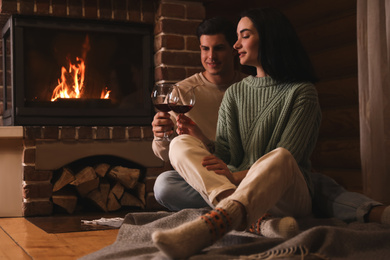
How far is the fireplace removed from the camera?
291cm

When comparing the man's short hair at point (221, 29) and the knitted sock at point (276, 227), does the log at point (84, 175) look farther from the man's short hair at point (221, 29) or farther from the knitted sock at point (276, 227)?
the knitted sock at point (276, 227)

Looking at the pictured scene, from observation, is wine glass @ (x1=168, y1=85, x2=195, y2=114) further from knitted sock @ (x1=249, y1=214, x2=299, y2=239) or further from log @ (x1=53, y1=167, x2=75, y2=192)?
log @ (x1=53, y1=167, x2=75, y2=192)

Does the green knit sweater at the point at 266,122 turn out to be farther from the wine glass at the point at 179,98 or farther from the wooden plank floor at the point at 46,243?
the wooden plank floor at the point at 46,243

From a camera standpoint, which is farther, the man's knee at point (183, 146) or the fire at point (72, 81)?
the fire at point (72, 81)

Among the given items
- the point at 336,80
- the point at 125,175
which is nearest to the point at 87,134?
the point at 125,175

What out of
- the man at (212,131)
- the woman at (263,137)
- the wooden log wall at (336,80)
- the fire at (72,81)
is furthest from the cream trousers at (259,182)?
the wooden log wall at (336,80)

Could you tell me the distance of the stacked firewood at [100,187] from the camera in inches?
116

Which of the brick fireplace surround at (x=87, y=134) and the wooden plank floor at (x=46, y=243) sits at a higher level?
the brick fireplace surround at (x=87, y=134)

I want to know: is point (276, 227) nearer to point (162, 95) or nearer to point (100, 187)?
point (162, 95)

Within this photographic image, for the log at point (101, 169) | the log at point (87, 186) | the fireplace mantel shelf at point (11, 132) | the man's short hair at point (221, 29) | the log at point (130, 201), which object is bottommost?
the log at point (130, 201)

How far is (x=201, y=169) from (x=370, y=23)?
116 centimetres

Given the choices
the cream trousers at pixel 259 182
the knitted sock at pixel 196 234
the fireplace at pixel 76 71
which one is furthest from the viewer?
the fireplace at pixel 76 71

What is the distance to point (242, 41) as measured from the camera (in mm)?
2182

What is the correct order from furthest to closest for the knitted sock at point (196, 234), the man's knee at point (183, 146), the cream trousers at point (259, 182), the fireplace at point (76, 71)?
the fireplace at point (76, 71)
the man's knee at point (183, 146)
the cream trousers at point (259, 182)
the knitted sock at point (196, 234)
